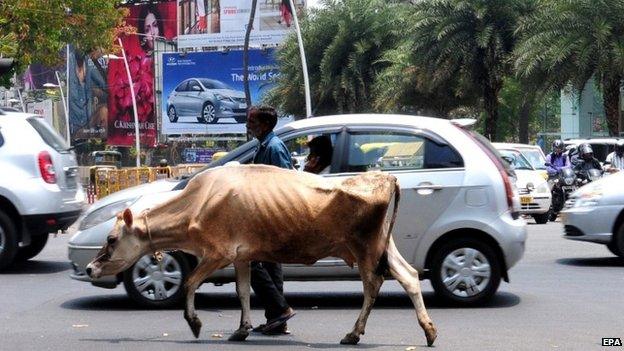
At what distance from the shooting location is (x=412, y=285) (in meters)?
8.69

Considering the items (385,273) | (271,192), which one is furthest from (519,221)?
(271,192)

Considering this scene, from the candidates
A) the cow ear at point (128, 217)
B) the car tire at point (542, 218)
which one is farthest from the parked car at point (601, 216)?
the car tire at point (542, 218)

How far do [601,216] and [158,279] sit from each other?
619 centimetres

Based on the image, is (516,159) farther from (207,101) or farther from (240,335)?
(207,101)

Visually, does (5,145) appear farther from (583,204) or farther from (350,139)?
(583,204)

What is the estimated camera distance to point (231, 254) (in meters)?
8.64

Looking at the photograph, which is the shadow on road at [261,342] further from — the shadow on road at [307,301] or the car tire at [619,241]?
the car tire at [619,241]

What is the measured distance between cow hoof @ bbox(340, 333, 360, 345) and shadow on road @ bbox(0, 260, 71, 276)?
639 centimetres

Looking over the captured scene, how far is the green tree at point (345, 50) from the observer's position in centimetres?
4350

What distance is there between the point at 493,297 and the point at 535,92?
23.1m

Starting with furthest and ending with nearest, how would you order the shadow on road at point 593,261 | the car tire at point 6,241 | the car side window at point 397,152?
the shadow on road at point 593,261, the car tire at point 6,241, the car side window at point 397,152

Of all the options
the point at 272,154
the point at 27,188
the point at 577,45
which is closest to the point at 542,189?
the point at 577,45

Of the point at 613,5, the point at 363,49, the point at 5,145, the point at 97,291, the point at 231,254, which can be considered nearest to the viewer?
the point at 231,254

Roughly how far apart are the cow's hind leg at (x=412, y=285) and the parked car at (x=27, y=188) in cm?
643
